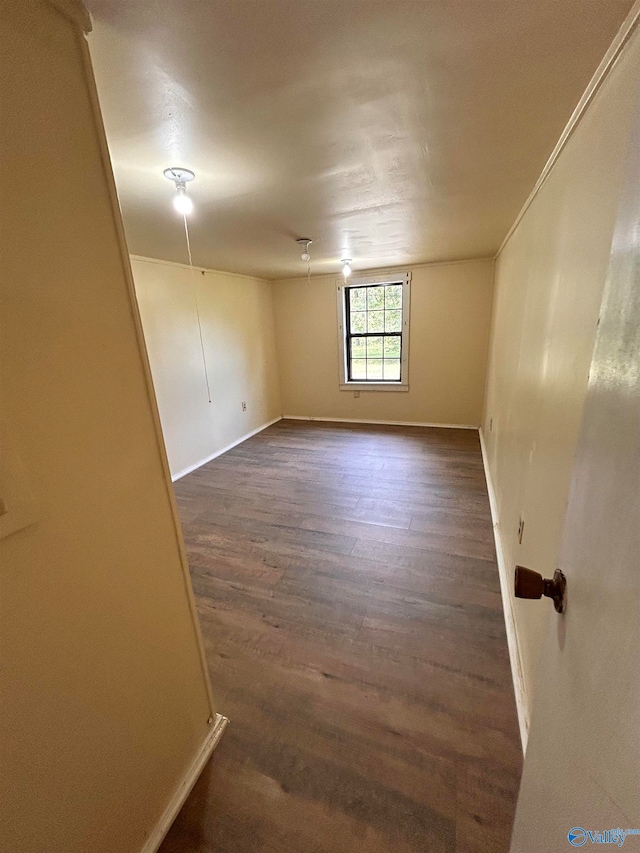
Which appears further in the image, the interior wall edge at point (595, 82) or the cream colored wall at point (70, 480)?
the interior wall edge at point (595, 82)

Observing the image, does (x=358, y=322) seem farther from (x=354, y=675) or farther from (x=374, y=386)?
(x=354, y=675)

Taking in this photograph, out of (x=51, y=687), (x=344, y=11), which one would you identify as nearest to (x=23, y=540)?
(x=51, y=687)

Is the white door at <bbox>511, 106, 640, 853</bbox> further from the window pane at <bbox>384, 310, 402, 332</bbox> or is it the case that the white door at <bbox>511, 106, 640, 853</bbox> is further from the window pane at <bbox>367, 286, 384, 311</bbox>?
the window pane at <bbox>367, 286, 384, 311</bbox>

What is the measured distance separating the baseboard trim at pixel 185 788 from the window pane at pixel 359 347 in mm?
4466

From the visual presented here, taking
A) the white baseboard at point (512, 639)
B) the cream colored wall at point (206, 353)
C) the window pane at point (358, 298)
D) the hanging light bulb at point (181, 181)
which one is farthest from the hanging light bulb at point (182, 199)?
the window pane at point (358, 298)

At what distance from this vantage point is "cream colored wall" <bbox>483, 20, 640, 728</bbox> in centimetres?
87

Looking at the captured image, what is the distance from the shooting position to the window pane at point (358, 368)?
5099 mm

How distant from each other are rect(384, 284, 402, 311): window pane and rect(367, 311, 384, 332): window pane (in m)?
0.15

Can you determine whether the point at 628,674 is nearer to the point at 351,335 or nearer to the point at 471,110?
the point at 471,110

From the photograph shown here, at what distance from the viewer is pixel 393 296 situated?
4.67m

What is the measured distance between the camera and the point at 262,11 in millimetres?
716

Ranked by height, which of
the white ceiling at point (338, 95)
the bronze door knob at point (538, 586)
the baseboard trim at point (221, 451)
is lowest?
the baseboard trim at point (221, 451)

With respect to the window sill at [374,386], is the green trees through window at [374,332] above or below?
above

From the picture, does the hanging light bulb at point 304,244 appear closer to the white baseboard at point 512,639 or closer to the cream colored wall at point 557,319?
the cream colored wall at point 557,319
